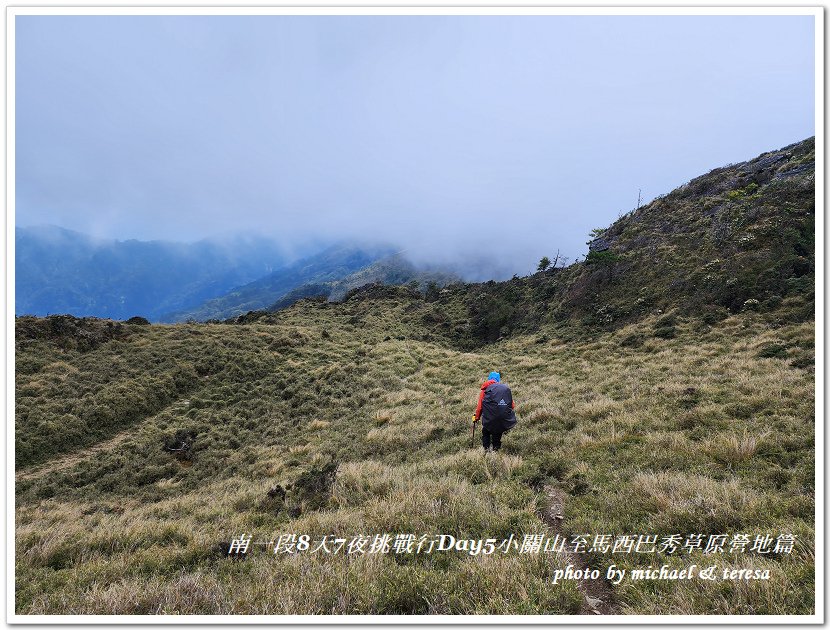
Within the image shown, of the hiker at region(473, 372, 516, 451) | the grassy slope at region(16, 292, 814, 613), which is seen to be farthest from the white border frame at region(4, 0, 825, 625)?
the hiker at region(473, 372, 516, 451)

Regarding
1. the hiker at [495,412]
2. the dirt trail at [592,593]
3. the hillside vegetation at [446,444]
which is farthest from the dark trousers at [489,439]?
the dirt trail at [592,593]

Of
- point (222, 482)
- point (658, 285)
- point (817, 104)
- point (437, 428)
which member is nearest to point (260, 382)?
point (222, 482)

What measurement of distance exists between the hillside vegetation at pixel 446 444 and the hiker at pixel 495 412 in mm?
618

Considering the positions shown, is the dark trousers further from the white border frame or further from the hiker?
the white border frame

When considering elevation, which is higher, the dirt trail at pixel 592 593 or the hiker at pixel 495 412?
the hiker at pixel 495 412

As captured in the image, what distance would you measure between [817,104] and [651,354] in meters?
14.4

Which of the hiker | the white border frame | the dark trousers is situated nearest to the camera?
the white border frame

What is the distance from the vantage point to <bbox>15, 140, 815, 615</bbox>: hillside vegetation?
365 cm

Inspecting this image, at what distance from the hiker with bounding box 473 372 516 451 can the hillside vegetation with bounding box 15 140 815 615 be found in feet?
2.03

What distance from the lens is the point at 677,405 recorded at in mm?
9180

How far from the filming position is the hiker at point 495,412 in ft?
26.5

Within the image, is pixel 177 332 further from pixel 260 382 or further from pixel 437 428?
pixel 437 428

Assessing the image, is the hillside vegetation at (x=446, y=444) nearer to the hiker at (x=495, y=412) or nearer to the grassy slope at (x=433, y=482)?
the grassy slope at (x=433, y=482)
